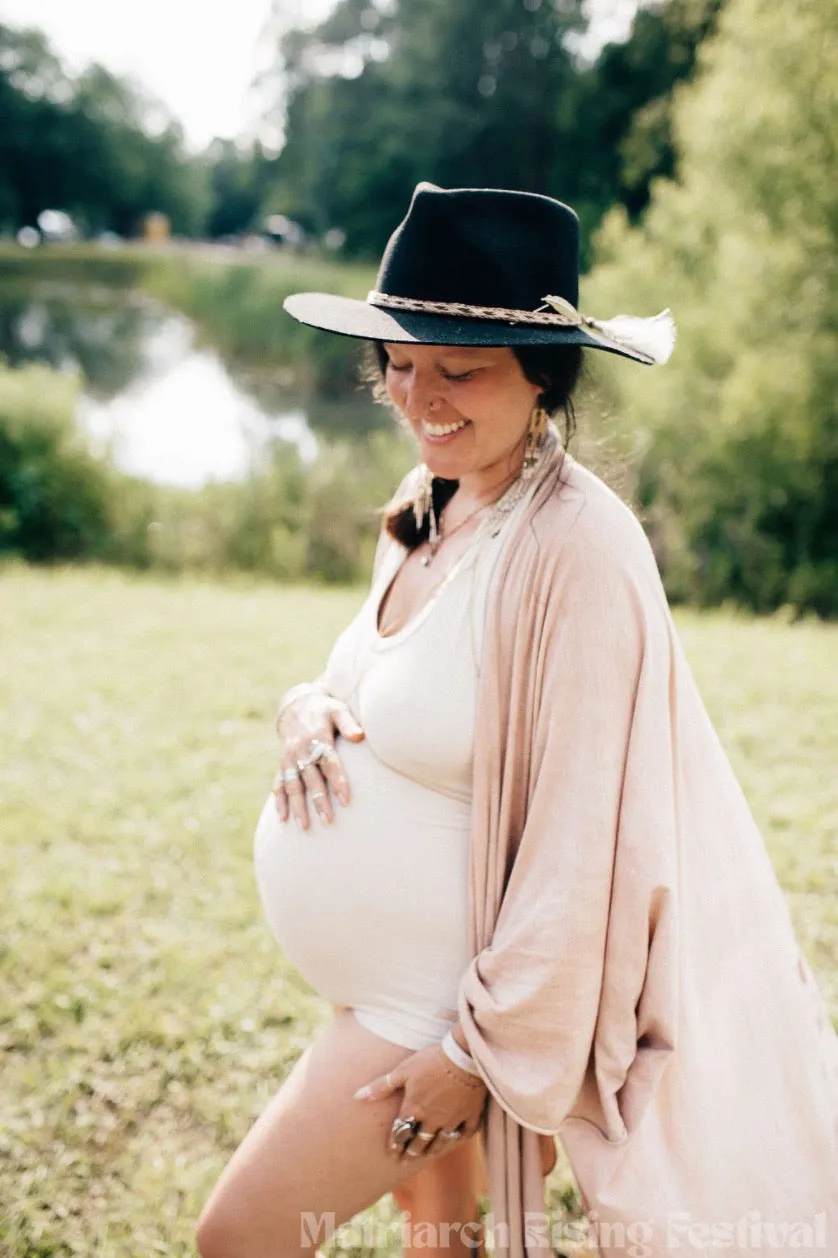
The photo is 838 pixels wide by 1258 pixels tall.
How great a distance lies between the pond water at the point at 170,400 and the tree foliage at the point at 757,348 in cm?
452

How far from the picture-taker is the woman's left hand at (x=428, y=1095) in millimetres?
1460

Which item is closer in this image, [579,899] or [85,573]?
[579,899]

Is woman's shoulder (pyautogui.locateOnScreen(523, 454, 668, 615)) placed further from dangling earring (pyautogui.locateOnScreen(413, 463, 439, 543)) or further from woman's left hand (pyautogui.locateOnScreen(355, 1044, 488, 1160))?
woman's left hand (pyautogui.locateOnScreen(355, 1044, 488, 1160))

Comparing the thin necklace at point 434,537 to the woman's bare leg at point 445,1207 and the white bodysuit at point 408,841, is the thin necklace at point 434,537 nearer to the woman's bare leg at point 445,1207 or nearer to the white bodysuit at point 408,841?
the white bodysuit at point 408,841

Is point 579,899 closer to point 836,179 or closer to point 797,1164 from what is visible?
point 797,1164

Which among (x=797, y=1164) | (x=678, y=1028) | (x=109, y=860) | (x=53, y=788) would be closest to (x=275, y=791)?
(x=678, y=1028)

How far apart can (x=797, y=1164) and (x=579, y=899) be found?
0.61m

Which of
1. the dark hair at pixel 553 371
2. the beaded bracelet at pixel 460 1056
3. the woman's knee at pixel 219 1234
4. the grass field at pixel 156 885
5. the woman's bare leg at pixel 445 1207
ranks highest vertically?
the dark hair at pixel 553 371

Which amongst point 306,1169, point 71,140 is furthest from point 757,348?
point 71,140

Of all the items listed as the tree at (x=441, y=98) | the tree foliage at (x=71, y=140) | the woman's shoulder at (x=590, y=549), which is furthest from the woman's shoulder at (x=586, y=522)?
the tree foliage at (x=71, y=140)

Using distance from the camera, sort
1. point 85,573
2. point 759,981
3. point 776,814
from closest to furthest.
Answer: point 759,981 < point 776,814 < point 85,573

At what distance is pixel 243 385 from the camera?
22.8 metres

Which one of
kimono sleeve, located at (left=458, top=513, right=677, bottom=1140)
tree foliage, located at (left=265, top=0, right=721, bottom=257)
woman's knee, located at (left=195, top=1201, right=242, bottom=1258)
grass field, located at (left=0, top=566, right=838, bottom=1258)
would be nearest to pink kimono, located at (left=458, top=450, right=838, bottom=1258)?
kimono sleeve, located at (left=458, top=513, right=677, bottom=1140)

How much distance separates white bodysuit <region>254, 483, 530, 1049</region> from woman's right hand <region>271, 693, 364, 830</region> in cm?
3
